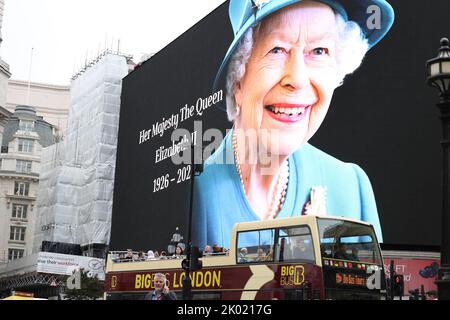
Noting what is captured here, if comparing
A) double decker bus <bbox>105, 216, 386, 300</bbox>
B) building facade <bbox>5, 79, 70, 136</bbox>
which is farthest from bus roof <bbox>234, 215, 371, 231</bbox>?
building facade <bbox>5, 79, 70, 136</bbox>

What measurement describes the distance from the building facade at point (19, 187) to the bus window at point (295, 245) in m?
61.7

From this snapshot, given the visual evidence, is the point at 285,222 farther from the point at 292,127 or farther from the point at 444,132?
the point at 292,127

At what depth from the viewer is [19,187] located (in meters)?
77.1

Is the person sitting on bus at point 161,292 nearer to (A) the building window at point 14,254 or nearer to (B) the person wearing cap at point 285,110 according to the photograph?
(B) the person wearing cap at point 285,110

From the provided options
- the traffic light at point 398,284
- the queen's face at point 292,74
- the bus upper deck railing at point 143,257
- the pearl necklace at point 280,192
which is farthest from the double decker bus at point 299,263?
the queen's face at point 292,74

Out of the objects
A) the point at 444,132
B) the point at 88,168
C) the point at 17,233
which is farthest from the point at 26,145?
the point at 444,132

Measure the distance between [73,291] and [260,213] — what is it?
18352 millimetres

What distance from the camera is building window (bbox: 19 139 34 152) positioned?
3059 inches

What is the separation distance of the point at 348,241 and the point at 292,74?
16.4 metres

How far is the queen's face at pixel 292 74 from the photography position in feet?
103

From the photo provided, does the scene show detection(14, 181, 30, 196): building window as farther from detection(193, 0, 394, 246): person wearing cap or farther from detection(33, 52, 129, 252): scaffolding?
detection(193, 0, 394, 246): person wearing cap

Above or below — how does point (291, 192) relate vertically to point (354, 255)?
above

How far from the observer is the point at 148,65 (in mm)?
48188

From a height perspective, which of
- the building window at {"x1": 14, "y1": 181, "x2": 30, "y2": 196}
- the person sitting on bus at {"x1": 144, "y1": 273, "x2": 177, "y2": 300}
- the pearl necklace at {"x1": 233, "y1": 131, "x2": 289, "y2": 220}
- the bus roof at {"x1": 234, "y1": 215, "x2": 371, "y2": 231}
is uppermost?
the building window at {"x1": 14, "y1": 181, "x2": 30, "y2": 196}
